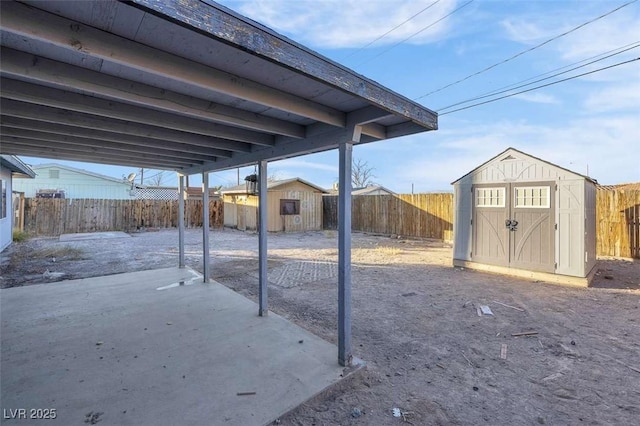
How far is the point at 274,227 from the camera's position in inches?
591

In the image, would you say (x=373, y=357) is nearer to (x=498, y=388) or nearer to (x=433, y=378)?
(x=433, y=378)

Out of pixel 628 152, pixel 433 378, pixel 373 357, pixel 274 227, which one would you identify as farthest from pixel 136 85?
pixel 274 227

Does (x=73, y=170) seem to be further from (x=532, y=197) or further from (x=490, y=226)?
(x=532, y=197)

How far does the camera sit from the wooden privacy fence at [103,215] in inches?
525

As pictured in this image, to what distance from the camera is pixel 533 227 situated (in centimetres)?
595

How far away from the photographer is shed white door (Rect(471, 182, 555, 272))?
19.1 feet

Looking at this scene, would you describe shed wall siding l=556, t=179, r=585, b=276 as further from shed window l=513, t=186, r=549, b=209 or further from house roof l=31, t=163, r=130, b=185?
house roof l=31, t=163, r=130, b=185

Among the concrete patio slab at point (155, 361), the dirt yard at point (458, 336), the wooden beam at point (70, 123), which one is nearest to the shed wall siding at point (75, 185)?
the dirt yard at point (458, 336)

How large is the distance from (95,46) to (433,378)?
318 centimetres

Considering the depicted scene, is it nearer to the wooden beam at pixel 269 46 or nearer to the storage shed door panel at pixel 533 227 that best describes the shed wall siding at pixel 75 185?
the storage shed door panel at pixel 533 227

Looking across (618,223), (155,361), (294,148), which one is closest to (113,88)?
(294,148)

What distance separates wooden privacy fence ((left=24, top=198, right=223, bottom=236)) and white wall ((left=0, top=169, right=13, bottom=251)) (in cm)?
331

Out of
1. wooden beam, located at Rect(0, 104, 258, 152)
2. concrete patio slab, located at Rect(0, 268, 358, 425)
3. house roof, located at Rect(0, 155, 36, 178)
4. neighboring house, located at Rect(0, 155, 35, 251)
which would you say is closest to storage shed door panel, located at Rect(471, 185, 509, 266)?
concrete patio slab, located at Rect(0, 268, 358, 425)

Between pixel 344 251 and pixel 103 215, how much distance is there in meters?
→ 16.6
